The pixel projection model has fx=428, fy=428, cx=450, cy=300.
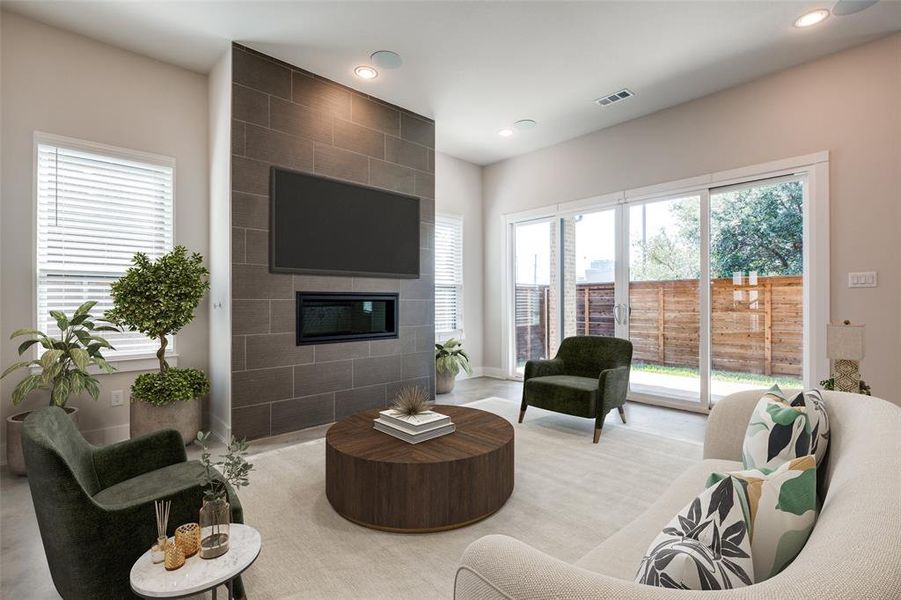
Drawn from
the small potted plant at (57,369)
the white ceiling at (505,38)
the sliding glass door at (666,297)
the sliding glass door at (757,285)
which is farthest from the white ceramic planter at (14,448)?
the sliding glass door at (757,285)

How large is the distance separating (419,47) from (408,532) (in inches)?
135

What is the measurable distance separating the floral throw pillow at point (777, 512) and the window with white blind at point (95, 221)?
13.3 ft

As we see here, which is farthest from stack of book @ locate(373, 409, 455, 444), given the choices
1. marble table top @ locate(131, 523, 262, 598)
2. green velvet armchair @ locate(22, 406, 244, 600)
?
marble table top @ locate(131, 523, 262, 598)

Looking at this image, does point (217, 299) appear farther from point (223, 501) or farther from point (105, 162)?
point (223, 501)

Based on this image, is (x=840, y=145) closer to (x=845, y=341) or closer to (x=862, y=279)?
(x=862, y=279)

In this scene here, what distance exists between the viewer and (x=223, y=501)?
1.42 meters

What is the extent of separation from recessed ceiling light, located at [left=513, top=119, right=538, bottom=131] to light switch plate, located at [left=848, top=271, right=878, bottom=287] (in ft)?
10.5

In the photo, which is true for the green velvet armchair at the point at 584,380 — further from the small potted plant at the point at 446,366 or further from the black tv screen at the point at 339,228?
the black tv screen at the point at 339,228

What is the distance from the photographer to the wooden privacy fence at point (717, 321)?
381 cm

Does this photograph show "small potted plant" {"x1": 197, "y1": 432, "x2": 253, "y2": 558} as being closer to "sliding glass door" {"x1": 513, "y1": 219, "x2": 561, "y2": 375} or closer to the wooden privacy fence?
the wooden privacy fence

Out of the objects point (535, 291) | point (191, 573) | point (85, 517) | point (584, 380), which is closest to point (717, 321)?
point (584, 380)

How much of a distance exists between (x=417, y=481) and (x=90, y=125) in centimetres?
363

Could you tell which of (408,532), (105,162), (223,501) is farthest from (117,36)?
(408,532)

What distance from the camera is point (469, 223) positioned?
618cm
